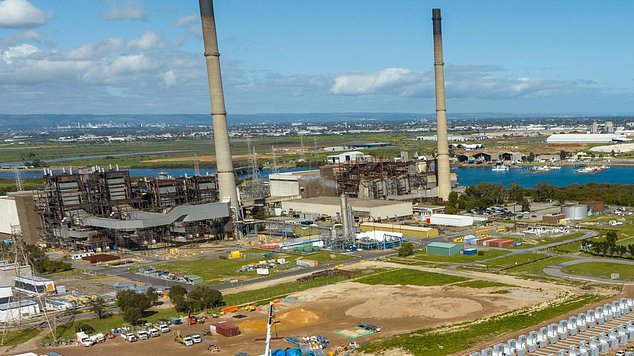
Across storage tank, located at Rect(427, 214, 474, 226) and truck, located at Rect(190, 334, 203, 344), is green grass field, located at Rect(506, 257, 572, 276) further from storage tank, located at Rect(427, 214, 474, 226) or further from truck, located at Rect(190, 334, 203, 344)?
truck, located at Rect(190, 334, 203, 344)

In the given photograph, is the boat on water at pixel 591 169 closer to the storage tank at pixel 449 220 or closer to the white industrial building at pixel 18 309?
the storage tank at pixel 449 220

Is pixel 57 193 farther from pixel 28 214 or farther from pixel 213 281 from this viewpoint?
pixel 213 281

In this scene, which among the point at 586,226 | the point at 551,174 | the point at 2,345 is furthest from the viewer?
the point at 551,174

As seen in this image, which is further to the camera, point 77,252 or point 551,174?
point 551,174

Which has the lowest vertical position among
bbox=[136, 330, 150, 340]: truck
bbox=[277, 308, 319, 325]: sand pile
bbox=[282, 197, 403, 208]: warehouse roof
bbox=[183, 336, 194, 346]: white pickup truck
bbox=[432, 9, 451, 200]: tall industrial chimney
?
bbox=[282, 197, 403, 208]: warehouse roof

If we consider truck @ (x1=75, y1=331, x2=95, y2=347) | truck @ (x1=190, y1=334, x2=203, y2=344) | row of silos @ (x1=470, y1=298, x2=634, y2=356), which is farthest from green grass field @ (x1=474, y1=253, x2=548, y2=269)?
truck @ (x1=75, y1=331, x2=95, y2=347)

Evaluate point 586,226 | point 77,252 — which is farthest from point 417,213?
point 77,252

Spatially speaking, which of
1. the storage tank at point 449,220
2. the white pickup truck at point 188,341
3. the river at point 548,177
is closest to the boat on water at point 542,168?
the river at point 548,177
